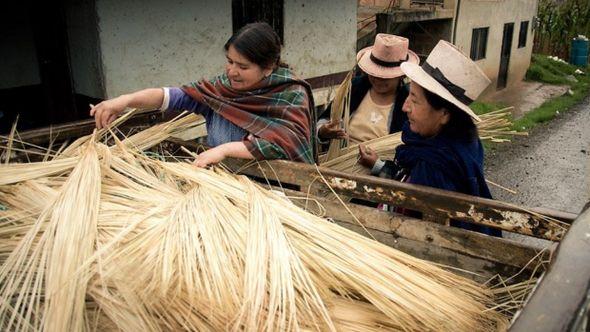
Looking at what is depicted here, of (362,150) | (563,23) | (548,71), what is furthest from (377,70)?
(563,23)

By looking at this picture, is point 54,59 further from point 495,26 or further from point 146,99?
point 495,26

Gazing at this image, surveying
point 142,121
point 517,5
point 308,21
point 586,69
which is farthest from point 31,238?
point 586,69

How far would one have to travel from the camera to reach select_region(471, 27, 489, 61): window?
457 inches

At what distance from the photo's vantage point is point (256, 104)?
1972mm

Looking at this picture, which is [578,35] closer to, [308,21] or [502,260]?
[308,21]

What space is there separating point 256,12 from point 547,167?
4734 mm

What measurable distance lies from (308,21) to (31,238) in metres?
5.82

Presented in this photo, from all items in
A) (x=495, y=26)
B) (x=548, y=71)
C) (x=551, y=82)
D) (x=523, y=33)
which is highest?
(x=495, y=26)

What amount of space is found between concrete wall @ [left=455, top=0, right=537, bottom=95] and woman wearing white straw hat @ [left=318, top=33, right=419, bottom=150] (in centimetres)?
832

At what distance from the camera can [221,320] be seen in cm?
123

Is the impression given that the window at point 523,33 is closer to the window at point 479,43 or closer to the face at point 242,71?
the window at point 479,43

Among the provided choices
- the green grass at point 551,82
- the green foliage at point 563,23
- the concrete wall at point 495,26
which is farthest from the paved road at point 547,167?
the green foliage at point 563,23

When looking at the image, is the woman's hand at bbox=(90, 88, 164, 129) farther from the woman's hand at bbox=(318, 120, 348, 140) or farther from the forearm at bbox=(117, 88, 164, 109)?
the woman's hand at bbox=(318, 120, 348, 140)

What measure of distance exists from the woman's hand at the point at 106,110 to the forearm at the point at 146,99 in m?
0.04
